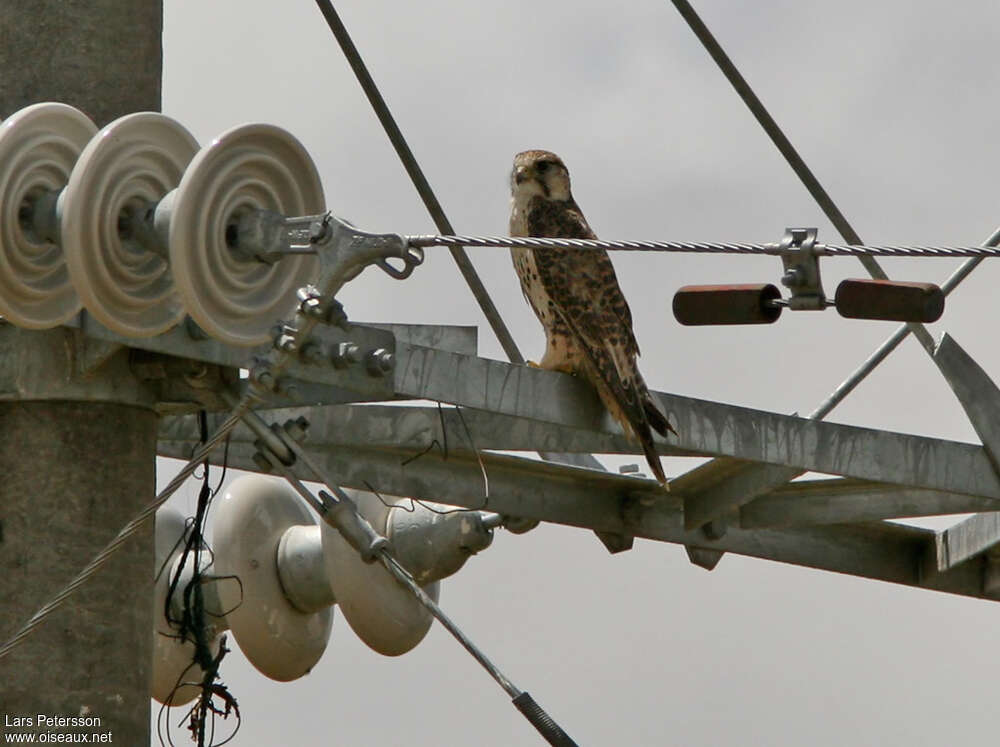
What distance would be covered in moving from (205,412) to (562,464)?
1.87 m

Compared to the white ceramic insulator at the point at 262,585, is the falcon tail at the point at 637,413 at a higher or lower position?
lower

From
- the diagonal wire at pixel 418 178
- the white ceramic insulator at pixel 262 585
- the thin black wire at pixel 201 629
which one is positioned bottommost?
the thin black wire at pixel 201 629

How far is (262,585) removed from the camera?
877cm

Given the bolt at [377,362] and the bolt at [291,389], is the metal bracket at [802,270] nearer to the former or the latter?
the bolt at [377,362]

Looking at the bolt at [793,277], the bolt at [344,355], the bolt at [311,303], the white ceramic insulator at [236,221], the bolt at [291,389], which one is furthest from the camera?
the bolt at [291,389]

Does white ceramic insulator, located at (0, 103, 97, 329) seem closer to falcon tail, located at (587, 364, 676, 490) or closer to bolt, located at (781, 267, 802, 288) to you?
bolt, located at (781, 267, 802, 288)

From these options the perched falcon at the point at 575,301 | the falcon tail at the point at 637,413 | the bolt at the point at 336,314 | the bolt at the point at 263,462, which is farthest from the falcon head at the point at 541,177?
the bolt at the point at 336,314

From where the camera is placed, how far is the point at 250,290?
5590 mm

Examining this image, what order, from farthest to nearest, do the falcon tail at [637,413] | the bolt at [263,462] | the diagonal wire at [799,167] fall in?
the diagonal wire at [799,167] < the falcon tail at [637,413] < the bolt at [263,462]

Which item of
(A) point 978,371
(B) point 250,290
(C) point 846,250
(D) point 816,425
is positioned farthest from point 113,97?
(A) point 978,371

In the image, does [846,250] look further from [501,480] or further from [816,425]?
[501,480]

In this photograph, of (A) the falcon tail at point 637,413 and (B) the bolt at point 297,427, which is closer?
(B) the bolt at point 297,427

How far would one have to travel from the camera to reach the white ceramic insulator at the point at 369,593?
26.9 ft

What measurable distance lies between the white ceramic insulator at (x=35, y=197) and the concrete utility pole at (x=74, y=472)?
11.8 inches
